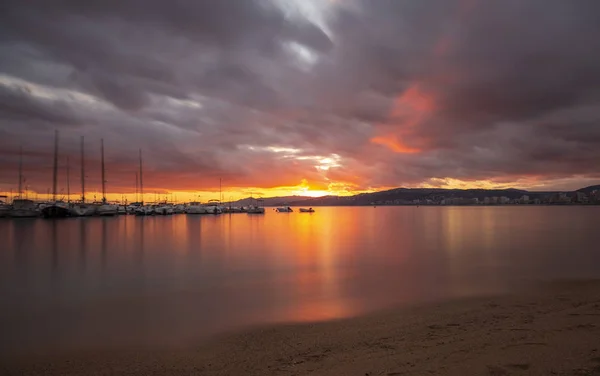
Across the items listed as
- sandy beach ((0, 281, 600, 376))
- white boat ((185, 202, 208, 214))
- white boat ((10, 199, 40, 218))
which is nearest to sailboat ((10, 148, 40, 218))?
white boat ((10, 199, 40, 218))

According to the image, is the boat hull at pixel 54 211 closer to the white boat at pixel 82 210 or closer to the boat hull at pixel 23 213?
the white boat at pixel 82 210

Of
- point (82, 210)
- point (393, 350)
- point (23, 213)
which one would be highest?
point (82, 210)

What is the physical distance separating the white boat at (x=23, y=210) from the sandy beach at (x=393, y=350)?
126672 millimetres

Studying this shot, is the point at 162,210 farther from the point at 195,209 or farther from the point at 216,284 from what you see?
the point at 216,284

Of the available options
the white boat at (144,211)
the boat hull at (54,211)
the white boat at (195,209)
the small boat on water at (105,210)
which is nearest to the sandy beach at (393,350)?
the boat hull at (54,211)

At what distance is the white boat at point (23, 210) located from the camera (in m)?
114

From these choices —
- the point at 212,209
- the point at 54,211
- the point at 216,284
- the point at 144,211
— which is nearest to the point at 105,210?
the point at 144,211

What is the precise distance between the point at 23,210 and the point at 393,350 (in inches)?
5303

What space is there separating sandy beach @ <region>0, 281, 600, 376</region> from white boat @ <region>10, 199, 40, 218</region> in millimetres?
126672

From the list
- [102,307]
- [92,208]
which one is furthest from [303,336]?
[92,208]

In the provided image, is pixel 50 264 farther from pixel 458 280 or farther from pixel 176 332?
pixel 458 280

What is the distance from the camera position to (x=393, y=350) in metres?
9.62

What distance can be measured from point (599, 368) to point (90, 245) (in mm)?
47127

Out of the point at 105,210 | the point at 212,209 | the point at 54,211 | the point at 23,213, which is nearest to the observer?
the point at 54,211
